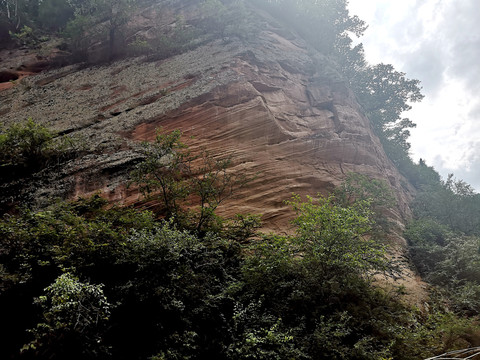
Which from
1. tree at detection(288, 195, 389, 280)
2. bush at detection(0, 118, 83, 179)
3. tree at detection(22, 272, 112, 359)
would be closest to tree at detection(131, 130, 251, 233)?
tree at detection(288, 195, 389, 280)

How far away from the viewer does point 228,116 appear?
12.0 meters

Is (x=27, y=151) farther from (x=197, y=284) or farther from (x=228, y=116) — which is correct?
(x=197, y=284)

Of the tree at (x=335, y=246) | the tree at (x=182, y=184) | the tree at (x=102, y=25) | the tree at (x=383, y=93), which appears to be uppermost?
the tree at (x=102, y=25)

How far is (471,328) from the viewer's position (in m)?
5.79

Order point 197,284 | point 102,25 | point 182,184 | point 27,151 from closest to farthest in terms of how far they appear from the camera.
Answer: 1. point 197,284
2. point 182,184
3. point 27,151
4. point 102,25

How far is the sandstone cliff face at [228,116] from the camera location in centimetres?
1017

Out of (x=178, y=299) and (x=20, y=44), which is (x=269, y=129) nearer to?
(x=178, y=299)

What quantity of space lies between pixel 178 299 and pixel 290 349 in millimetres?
2778

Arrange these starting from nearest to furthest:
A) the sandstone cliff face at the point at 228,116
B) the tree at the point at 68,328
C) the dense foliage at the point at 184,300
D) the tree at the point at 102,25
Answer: the tree at the point at 68,328 < the dense foliage at the point at 184,300 < the sandstone cliff face at the point at 228,116 < the tree at the point at 102,25

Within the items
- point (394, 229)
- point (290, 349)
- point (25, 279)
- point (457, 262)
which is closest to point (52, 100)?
point (25, 279)

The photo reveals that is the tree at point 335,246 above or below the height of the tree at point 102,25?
below

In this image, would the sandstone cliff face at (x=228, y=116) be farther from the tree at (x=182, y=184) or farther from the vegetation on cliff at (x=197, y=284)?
the vegetation on cliff at (x=197, y=284)

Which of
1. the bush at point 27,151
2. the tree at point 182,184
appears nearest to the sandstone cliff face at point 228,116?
the tree at point 182,184

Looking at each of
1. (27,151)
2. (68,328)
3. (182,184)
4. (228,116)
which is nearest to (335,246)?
(182,184)
